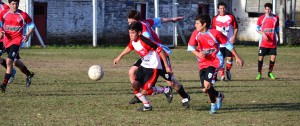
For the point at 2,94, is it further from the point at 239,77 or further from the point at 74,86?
the point at 239,77

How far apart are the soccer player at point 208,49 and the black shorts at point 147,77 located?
2.59 ft

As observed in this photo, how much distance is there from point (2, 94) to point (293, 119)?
6.41 m

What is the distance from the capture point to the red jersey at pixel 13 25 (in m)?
16.0

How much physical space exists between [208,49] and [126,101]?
7.25 ft

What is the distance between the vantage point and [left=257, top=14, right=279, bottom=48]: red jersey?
20.6m

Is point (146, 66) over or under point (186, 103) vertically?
over

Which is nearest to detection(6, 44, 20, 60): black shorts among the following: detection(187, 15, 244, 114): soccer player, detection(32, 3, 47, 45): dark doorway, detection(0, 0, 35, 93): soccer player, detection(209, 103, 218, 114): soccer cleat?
detection(0, 0, 35, 93): soccer player

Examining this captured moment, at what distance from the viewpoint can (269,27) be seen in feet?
67.8

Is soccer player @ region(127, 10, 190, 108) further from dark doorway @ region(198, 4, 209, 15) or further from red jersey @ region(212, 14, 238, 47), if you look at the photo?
dark doorway @ region(198, 4, 209, 15)

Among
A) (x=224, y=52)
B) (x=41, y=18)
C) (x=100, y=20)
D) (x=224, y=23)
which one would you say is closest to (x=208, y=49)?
(x=224, y=23)

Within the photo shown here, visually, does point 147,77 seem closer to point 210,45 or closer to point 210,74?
point 210,74

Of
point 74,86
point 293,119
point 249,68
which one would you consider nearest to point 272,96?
point 293,119

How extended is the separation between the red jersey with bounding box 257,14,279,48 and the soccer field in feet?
3.28

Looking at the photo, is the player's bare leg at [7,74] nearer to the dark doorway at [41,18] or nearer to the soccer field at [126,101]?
the soccer field at [126,101]
